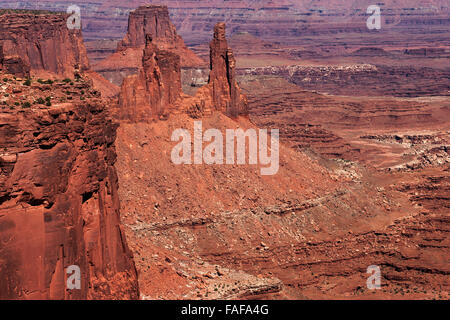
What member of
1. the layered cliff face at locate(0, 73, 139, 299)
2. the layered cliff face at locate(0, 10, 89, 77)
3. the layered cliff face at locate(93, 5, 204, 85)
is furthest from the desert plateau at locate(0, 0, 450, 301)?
the layered cliff face at locate(93, 5, 204, 85)

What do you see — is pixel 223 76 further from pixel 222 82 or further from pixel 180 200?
pixel 180 200

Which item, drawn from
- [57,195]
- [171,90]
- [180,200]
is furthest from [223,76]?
[57,195]

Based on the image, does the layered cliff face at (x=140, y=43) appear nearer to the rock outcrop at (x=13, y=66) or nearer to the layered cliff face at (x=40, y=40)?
the layered cliff face at (x=40, y=40)

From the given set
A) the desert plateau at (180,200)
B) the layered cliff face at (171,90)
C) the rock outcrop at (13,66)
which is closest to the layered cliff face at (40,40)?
the desert plateau at (180,200)

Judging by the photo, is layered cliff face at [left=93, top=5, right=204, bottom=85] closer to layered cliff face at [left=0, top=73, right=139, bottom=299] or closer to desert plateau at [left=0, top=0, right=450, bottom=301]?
desert plateau at [left=0, top=0, right=450, bottom=301]

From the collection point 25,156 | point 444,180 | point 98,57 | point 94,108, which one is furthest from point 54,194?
point 98,57

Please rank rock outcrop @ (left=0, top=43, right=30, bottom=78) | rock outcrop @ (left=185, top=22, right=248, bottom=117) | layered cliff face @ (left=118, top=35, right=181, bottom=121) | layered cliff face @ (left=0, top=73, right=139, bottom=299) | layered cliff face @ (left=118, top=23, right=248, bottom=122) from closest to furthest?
layered cliff face @ (left=0, top=73, right=139, bottom=299) → rock outcrop @ (left=0, top=43, right=30, bottom=78) → layered cliff face @ (left=118, top=35, right=181, bottom=121) → layered cliff face @ (left=118, top=23, right=248, bottom=122) → rock outcrop @ (left=185, top=22, right=248, bottom=117)
